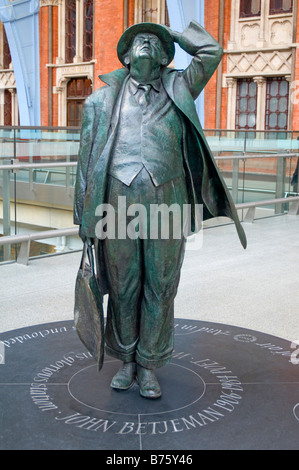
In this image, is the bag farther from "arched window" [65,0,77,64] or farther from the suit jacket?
"arched window" [65,0,77,64]

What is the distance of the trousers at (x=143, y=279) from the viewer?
2.74 meters

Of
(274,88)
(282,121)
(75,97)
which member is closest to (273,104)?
(274,88)

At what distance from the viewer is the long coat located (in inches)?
108

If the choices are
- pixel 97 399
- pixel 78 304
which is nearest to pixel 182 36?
pixel 78 304

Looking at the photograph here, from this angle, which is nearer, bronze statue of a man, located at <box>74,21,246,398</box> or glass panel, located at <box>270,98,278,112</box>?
bronze statue of a man, located at <box>74,21,246,398</box>

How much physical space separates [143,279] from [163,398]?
1.86 feet

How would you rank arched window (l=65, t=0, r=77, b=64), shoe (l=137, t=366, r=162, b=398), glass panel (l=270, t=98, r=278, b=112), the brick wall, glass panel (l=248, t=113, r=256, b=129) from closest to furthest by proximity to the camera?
shoe (l=137, t=366, r=162, b=398), glass panel (l=270, t=98, r=278, b=112), glass panel (l=248, t=113, r=256, b=129), the brick wall, arched window (l=65, t=0, r=77, b=64)

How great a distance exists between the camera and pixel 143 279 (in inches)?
113

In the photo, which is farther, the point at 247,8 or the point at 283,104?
the point at 247,8

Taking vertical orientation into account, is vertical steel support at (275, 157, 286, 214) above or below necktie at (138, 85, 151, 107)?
below

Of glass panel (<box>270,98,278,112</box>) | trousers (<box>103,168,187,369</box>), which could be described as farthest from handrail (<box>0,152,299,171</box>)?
glass panel (<box>270,98,278,112</box>)

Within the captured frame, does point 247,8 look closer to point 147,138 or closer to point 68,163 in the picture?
point 68,163

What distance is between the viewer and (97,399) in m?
2.83

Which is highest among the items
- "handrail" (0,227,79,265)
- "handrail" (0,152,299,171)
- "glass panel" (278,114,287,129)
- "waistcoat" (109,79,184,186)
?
"glass panel" (278,114,287,129)
